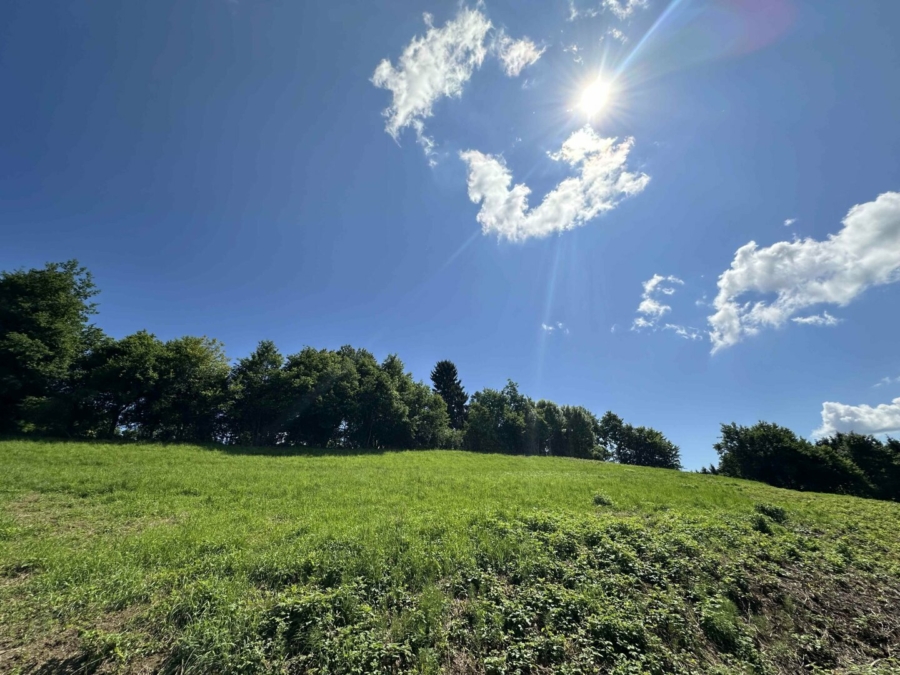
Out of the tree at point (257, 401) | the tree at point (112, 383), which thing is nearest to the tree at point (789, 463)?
the tree at point (257, 401)

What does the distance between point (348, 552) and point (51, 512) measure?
34.2ft

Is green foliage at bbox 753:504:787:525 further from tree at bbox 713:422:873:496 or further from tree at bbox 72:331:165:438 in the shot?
tree at bbox 72:331:165:438

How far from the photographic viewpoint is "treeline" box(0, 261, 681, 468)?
22641 millimetres

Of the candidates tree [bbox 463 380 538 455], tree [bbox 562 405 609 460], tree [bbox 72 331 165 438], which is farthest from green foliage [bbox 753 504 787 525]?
tree [bbox 562 405 609 460]

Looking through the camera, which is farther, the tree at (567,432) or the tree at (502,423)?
the tree at (567,432)

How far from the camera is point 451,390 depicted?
6112 centimetres

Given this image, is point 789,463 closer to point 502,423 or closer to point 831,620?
point 502,423

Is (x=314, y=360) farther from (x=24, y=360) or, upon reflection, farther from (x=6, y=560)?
(x=6, y=560)

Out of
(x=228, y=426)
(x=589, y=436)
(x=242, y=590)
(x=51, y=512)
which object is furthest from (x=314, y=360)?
(x=589, y=436)

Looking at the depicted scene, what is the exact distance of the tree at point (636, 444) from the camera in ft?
220

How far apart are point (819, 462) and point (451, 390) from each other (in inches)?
2030

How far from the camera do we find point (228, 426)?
3388cm

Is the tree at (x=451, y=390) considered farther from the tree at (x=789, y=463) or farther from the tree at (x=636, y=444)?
the tree at (x=789, y=463)

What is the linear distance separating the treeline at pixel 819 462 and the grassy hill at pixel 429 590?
132 feet
